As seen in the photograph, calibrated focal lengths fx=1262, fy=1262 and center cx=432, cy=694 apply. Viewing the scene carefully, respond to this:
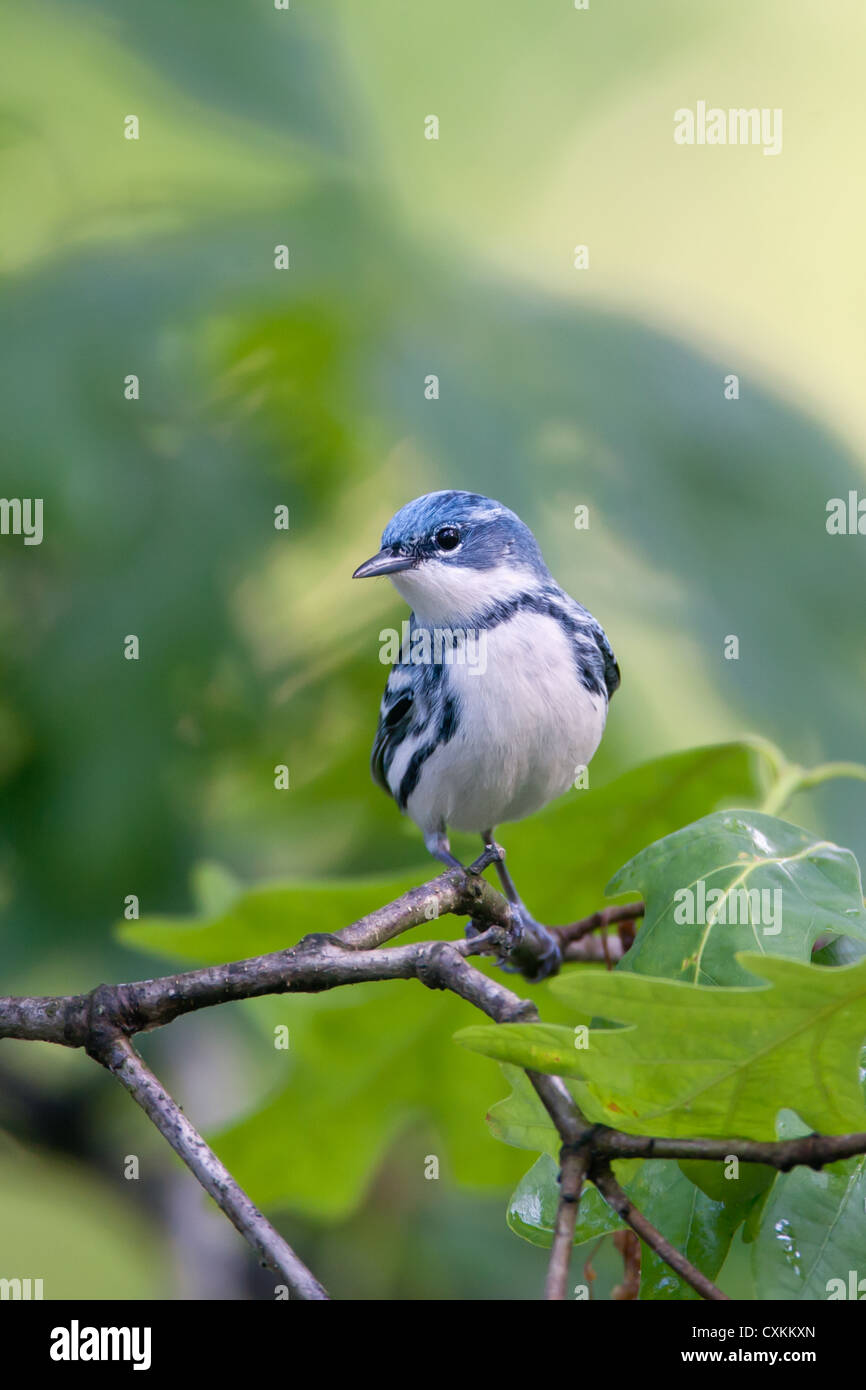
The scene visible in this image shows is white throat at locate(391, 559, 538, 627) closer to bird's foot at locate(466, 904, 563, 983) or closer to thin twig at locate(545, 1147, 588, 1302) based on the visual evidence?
bird's foot at locate(466, 904, 563, 983)

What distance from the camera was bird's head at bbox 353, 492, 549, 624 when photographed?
1.50 meters

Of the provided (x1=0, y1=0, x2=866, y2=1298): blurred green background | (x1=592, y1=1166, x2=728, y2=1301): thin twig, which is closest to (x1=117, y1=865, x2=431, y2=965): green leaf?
(x1=0, y1=0, x2=866, y2=1298): blurred green background

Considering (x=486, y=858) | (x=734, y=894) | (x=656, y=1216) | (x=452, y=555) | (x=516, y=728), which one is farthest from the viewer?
(x=452, y=555)

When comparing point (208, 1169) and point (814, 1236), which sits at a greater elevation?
point (208, 1169)

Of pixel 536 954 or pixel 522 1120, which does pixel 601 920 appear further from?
pixel 522 1120

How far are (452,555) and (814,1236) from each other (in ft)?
2.83

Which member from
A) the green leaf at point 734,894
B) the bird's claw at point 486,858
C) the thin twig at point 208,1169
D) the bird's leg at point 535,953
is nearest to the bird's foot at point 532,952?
the bird's leg at point 535,953

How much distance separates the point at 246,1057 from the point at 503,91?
5.93 ft

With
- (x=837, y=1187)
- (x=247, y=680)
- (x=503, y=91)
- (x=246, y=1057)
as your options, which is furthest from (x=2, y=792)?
(x=503, y=91)

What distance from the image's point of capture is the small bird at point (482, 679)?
57.1 inches

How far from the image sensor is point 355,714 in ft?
6.09

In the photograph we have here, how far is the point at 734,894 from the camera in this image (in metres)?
1.14

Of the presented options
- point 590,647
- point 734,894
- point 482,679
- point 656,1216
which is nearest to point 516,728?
point 482,679

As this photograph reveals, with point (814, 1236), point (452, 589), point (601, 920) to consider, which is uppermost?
point (452, 589)
